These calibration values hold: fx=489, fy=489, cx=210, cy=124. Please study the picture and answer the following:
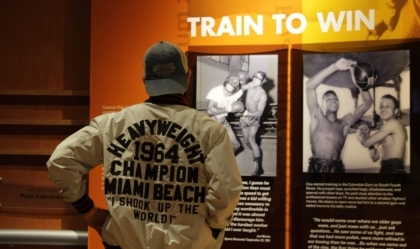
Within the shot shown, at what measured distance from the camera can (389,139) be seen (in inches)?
107

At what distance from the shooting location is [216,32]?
2.94 metres

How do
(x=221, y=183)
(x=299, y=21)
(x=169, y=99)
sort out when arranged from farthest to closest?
(x=299, y=21) < (x=169, y=99) < (x=221, y=183)

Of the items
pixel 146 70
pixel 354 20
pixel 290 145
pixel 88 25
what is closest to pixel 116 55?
pixel 88 25

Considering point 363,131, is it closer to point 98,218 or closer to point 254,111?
point 254,111

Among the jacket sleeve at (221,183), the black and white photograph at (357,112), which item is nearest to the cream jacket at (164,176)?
the jacket sleeve at (221,183)

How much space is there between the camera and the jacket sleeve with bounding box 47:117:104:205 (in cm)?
209

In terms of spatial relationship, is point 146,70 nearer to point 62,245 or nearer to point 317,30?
point 317,30

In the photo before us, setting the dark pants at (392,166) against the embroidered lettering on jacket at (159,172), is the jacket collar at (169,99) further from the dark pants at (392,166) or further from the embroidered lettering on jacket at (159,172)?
the dark pants at (392,166)

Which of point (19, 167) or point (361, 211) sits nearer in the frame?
point (361, 211)

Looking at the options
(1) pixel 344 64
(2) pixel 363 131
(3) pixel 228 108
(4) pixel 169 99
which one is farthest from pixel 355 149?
(4) pixel 169 99

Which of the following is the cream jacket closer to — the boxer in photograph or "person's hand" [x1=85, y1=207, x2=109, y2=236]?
"person's hand" [x1=85, y1=207, x2=109, y2=236]

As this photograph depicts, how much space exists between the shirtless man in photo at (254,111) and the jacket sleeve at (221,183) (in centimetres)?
85

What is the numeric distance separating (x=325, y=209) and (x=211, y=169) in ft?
3.58

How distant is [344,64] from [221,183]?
1241 mm
